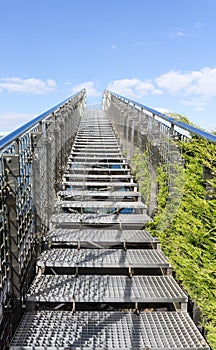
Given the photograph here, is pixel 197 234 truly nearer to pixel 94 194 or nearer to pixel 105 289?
pixel 105 289

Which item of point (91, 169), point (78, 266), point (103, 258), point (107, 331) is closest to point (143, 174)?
point (91, 169)

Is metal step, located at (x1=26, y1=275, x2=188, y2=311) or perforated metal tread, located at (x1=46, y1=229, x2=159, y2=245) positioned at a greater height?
perforated metal tread, located at (x1=46, y1=229, x2=159, y2=245)

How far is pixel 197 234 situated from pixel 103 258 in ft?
3.42

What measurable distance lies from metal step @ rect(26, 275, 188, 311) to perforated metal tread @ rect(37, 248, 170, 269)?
13 cm

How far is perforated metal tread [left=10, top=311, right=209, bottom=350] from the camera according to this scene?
2.16 m

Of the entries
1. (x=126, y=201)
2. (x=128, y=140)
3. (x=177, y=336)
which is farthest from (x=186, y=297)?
(x=128, y=140)

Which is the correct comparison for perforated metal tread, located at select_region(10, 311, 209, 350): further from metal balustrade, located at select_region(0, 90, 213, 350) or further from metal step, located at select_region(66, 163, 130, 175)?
metal step, located at select_region(66, 163, 130, 175)

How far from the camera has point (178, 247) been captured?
9.66 feet

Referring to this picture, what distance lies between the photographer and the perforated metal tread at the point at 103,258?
3.08m

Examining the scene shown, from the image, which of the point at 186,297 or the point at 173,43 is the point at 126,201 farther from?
the point at 173,43

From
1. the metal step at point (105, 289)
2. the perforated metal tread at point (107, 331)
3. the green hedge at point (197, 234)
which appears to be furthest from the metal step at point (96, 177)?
the perforated metal tread at point (107, 331)

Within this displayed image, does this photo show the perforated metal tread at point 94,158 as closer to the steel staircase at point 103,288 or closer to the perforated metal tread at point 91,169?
the perforated metal tread at point 91,169

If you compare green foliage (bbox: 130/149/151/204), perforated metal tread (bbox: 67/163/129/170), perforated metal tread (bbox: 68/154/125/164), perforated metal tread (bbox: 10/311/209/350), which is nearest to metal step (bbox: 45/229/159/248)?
green foliage (bbox: 130/149/151/204)

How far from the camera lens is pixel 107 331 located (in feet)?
7.59
